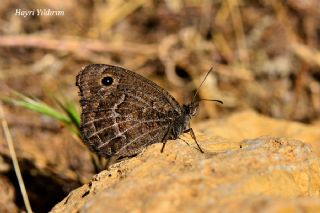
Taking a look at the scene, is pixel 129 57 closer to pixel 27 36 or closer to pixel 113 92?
pixel 27 36

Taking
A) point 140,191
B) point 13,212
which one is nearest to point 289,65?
point 13,212

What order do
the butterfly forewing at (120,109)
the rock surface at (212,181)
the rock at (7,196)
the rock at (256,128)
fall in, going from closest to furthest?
the rock surface at (212,181) < the butterfly forewing at (120,109) < the rock at (7,196) < the rock at (256,128)

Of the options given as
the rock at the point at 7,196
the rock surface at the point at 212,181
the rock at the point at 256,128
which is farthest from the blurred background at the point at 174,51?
the rock surface at the point at 212,181

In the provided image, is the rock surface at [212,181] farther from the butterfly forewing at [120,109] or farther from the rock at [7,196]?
the rock at [7,196]

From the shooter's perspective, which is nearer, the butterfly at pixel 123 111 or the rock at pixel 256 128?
the butterfly at pixel 123 111

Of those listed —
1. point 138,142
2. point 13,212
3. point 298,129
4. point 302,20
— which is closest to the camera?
point 138,142

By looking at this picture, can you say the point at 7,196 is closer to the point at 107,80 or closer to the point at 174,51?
the point at 107,80
